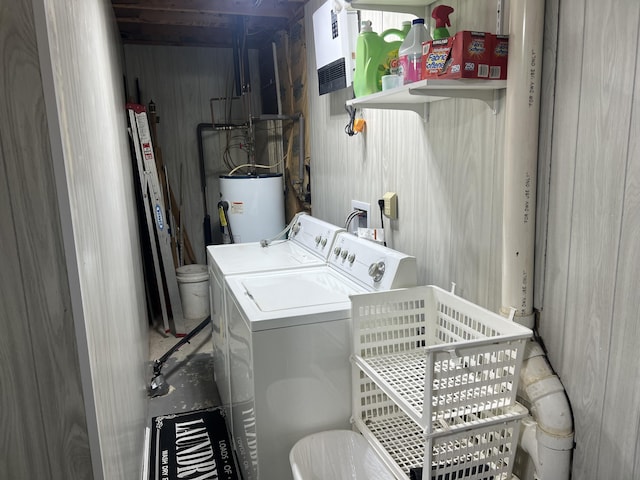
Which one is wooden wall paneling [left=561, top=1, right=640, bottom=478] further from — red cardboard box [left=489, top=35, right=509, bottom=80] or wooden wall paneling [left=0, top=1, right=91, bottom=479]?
wooden wall paneling [left=0, top=1, right=91, bottom=479]

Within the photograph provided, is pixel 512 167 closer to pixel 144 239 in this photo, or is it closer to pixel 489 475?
pixel 489 475

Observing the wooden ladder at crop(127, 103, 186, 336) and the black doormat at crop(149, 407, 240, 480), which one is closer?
the black doormat at crop(149, 407, 240, 480)

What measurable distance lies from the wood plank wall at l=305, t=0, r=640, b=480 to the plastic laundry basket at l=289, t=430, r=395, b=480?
0.63 meters

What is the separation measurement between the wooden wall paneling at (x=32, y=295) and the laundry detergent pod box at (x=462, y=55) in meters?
1.00

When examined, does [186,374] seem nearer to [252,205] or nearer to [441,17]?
[252,205]

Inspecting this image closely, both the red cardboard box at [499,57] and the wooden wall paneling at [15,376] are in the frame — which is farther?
the red cardboard box at [499,57]

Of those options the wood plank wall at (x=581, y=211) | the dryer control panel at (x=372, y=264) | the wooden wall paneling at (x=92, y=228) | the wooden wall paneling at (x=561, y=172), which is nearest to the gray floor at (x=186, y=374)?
the wooden wall paneling at (x=92, y=228)

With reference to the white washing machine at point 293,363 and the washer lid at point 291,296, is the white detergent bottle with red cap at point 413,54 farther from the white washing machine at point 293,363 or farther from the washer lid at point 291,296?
the washer lid at point 291,296

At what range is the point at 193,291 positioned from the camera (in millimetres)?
3965

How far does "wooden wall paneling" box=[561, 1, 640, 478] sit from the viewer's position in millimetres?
1074

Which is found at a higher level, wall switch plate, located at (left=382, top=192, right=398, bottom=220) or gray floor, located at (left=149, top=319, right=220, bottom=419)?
wall switch plate, located at (left=382, top=192, right=398, bottom=220)

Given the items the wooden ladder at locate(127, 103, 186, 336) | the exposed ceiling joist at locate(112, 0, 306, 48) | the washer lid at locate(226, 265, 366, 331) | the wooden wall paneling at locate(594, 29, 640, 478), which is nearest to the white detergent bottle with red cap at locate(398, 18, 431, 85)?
the wooden wall paneling at locate(594, 29, 640, 478)

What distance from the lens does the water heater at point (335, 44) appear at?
7.76 feet

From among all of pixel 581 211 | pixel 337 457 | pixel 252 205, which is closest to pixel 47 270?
pixel 337 457
